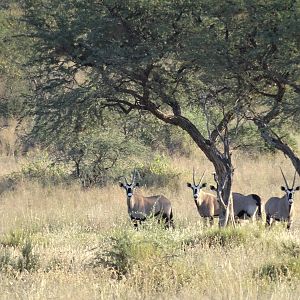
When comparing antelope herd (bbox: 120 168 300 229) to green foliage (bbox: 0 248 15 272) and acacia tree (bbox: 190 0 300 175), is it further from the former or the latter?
green foliage (bbox: 0 248 15 272)

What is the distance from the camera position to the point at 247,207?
15.4m

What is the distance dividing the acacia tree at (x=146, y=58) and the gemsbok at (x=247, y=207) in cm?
74

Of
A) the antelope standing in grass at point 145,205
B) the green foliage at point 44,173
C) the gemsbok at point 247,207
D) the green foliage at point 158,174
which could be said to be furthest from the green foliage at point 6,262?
the green foliage at point 44,173

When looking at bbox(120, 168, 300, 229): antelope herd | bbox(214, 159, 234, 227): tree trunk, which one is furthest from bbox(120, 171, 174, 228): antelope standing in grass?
bbox(214, 159, 234, 227): tree trunk

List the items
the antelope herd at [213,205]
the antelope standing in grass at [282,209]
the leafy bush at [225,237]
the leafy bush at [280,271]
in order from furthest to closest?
the antelope herd at [213,205], the antelope standing in grass at [282,209], the leafy bush at [225,237], the leafy bush at [280,271]

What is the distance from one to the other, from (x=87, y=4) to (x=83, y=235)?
4740 millimetres

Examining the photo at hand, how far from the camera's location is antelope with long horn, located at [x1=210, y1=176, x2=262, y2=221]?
50.4 feet

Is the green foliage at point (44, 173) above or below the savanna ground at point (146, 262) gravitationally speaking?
above

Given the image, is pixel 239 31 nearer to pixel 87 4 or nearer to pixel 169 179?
pixel 87 4

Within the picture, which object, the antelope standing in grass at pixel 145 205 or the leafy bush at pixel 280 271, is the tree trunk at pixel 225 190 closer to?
the antelope standing in grass at pixel 145 205

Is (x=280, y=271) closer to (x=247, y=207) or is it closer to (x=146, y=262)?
(x=146, y=262)

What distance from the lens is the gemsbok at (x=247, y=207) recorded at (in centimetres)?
1538

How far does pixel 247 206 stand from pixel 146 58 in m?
4.04

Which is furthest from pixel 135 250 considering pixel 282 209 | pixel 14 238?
pixel 282 209
